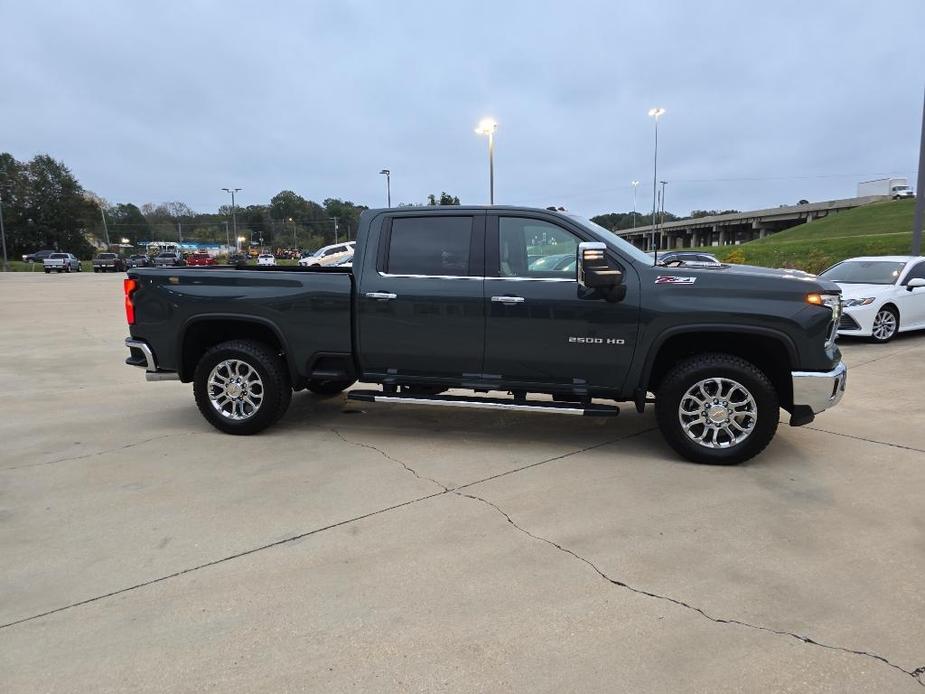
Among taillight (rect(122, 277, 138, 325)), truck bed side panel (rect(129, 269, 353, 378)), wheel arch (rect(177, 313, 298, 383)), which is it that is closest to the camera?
truck bed side panel (rect(129, 269, 353, 378))

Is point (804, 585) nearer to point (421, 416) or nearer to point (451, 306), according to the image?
point (451, 306)

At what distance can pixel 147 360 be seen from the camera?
18.2 ft

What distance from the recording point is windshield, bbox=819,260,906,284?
35.0 ft

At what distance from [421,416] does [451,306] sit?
65.1 inches

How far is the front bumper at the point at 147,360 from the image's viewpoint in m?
5.53

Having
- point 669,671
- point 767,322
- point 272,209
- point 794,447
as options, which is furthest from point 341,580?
point 272,209

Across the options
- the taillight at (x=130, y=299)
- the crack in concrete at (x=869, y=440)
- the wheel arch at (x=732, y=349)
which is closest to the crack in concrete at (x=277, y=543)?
the wheel arch at (x=732, y=349)

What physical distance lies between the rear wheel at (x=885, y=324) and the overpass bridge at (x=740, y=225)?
5555 cm

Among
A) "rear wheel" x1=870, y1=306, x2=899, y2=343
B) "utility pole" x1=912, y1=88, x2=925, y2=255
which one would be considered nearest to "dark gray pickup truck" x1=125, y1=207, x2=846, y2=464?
"rear wheel" x1=870, y1=306, x2=899, y2=343

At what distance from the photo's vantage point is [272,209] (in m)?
141

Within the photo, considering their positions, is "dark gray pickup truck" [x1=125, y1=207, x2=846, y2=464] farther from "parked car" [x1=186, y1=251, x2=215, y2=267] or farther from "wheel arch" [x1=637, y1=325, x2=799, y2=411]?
"parked car" [x1=186, y1=251, x2=215, y2=267]

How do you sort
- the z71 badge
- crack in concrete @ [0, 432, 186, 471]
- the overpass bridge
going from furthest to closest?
the overpass bridge, crack in concrete @ [0, 432, 186, 471], the z71 badge

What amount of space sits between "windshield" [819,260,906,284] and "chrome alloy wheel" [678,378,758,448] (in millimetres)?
7363

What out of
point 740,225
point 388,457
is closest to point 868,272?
point 388,457
